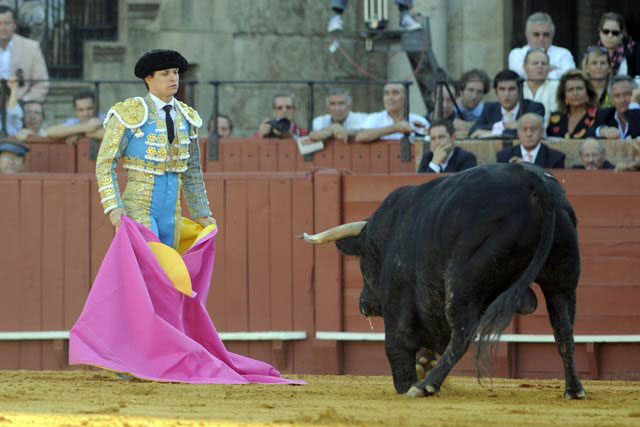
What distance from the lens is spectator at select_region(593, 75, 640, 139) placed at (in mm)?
10039

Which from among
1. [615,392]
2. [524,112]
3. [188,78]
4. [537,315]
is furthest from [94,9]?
[615,392]

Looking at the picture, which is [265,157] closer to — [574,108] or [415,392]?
[574,108]

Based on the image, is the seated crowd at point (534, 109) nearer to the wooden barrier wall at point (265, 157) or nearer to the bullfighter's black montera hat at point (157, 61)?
the wooden barrier wall at point (265, 157)

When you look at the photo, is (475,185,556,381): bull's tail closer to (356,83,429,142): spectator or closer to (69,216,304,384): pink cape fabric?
(69,216,304,384): pink cape fabric

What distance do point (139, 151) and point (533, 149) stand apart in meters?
3.19

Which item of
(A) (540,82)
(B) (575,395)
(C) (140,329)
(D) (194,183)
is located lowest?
(B) (575,395)

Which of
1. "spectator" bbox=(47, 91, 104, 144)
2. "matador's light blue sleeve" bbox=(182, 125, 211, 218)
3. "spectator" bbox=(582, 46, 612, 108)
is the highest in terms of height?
"spectator" bbox=(582, 46, 612, 108)

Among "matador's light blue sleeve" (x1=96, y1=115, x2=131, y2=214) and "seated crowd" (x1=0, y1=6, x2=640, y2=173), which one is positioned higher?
"seated crowd" (x1=0, y1=6, x2=640, y2=173)

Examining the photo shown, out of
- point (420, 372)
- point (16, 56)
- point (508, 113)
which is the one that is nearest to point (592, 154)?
point (508, 113)

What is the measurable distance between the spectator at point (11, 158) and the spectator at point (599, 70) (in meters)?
3.97

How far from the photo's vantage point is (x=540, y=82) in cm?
1065

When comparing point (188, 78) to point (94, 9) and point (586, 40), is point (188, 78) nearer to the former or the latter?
point (94, 9)

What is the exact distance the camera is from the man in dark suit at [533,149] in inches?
383

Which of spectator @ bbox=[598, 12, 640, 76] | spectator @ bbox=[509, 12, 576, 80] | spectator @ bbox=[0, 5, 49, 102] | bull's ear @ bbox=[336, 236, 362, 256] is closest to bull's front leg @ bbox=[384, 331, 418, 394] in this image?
bull's ear @ bbox=[336, 236, 362, 256]
